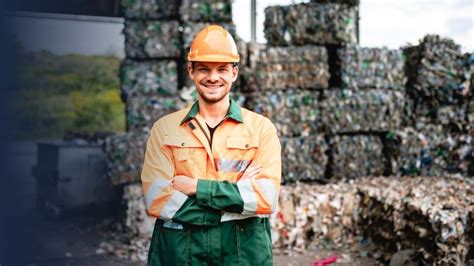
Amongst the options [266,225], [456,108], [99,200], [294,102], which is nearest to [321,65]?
[294,102]

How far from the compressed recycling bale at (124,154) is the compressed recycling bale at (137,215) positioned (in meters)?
0.21

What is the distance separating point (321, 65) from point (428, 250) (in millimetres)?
2641

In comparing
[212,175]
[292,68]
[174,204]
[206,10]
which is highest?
[206,10]

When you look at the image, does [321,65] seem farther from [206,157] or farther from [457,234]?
[206,157]

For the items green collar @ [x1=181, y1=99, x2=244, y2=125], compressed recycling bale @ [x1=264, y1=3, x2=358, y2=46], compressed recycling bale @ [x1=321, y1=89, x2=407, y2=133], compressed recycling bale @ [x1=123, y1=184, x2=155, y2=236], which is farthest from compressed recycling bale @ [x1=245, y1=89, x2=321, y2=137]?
green collar @ [x1=181, y1=99, x2=244, y2=125]

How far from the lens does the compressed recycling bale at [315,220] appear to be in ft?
20.8

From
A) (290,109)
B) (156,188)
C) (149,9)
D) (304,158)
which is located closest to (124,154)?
(149,9)

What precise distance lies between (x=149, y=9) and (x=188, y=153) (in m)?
4.20

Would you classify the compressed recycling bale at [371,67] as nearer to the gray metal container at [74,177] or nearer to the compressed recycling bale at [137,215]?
the compressed recycling bale at [137,215]

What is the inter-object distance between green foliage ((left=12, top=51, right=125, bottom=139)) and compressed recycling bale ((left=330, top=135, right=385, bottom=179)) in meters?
7.00

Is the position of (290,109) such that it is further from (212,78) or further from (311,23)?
(212,78)

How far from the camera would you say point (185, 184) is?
266 centimetres

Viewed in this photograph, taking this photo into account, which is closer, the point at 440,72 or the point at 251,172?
the point at 251,172

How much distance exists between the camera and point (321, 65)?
6996 millimetres
